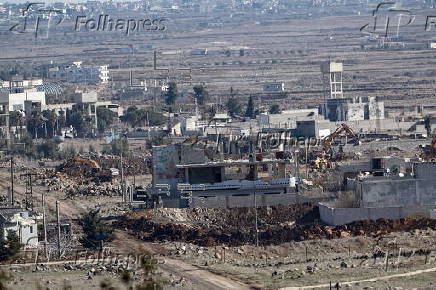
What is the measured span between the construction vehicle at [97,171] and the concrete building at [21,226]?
12.6m

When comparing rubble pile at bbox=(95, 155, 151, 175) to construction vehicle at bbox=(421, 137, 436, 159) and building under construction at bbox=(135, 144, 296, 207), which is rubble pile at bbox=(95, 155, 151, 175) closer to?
construction vehicle at bbox=(421, 137, 436, 159)

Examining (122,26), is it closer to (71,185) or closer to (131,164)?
(131,164)

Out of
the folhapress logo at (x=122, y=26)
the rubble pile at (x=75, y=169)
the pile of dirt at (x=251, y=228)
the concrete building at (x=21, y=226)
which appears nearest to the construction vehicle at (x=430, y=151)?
the rubble pile at (x=75, y=169)

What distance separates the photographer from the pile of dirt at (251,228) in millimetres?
34562

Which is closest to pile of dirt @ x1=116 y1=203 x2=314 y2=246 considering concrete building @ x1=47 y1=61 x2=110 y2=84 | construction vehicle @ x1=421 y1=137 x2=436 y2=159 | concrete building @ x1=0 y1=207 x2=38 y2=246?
concrete building @ x1=0 y1=207 x2=38 y2=246

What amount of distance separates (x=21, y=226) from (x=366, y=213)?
22.5 ft

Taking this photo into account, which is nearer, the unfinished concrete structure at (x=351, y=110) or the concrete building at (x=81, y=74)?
the unfinished concrete structure at (x=351, y=110)

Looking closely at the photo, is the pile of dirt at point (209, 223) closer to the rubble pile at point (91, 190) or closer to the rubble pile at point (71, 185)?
the rubble pile at point (91, 190)

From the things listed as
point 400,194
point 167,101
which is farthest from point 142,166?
point 167,101

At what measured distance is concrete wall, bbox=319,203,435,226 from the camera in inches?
1419

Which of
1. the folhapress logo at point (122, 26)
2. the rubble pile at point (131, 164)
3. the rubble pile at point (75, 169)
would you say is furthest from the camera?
the folhapress logo at point (122, 26)

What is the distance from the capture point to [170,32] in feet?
600

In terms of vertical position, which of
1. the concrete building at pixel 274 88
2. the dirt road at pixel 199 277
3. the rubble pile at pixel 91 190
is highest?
the concrete building at pixel 274 88

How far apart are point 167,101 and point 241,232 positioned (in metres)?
50.8
